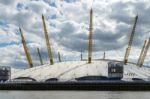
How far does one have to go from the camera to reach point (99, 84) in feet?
581

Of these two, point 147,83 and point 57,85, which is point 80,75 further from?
point 147,83

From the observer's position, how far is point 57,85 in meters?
182

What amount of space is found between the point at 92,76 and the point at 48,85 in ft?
78.1

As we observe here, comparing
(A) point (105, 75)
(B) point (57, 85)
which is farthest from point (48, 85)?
(A) point (105, 75)

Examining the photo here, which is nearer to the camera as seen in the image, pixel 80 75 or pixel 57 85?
pixel 57 85

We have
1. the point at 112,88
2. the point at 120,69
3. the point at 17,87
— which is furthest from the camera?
the point at 120,69

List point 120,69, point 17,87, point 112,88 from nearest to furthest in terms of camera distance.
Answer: point 112,88, point 17,87, point 120,69

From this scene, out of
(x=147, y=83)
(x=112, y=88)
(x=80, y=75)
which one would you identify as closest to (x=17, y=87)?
(x=80, y=75)

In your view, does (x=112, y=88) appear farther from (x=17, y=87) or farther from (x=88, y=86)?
(x=17, y=87)

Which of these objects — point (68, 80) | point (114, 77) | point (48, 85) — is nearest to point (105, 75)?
point (114, 77)

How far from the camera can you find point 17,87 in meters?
187

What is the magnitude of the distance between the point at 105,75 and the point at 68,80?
18.0 metres

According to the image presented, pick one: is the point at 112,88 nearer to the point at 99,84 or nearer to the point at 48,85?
the point at 99,84

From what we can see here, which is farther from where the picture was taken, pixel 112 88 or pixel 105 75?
pixel 105 75
